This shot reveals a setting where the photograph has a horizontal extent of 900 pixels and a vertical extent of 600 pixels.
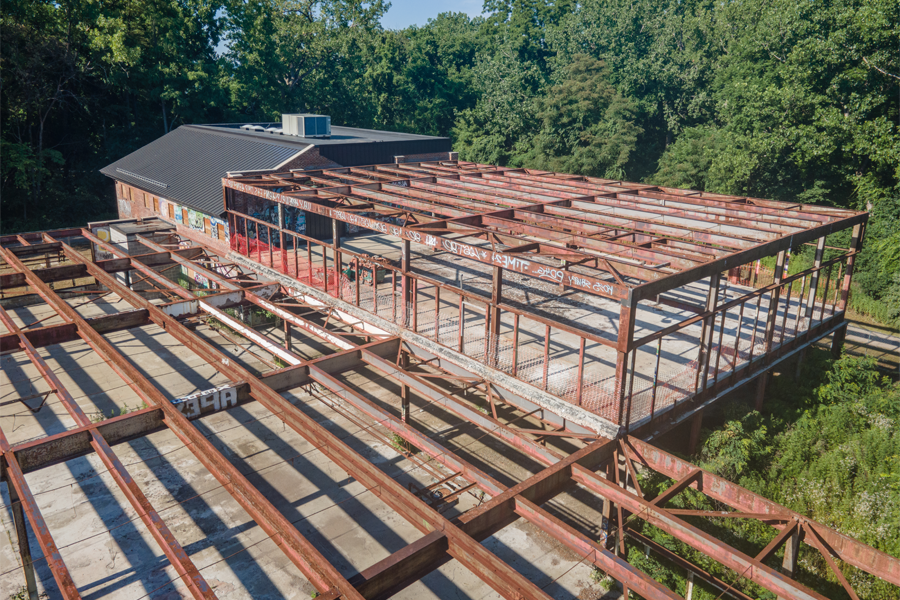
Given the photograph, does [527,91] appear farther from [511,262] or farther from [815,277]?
[511,262]

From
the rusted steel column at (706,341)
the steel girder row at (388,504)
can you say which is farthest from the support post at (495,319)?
the steel girder row at (388,504)

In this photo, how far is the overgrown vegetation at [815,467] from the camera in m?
12.5

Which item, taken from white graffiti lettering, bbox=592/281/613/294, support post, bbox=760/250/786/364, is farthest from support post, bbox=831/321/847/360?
white graffiti lettering, bbox=592/281/613/294

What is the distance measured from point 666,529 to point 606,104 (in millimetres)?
48267

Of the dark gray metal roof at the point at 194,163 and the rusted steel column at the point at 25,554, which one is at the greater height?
the dark gray metal roof at the point at 194,163

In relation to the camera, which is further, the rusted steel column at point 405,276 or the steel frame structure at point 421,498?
the rusted steel column at point 405,276

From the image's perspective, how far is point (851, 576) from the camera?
12.4 m

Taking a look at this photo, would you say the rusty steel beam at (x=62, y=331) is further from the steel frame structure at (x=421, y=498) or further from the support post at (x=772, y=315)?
the support post at (x=772, y=315)

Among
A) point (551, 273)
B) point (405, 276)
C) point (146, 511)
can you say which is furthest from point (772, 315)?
point (146, 511)

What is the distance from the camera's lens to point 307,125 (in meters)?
35.5

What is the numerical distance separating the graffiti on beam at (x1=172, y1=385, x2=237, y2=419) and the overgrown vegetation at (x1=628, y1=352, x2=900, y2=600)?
936 cm

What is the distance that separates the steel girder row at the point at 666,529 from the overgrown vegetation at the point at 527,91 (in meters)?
21.6

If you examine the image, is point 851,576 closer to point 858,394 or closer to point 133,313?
point 858,394

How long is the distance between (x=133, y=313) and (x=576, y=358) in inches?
540
